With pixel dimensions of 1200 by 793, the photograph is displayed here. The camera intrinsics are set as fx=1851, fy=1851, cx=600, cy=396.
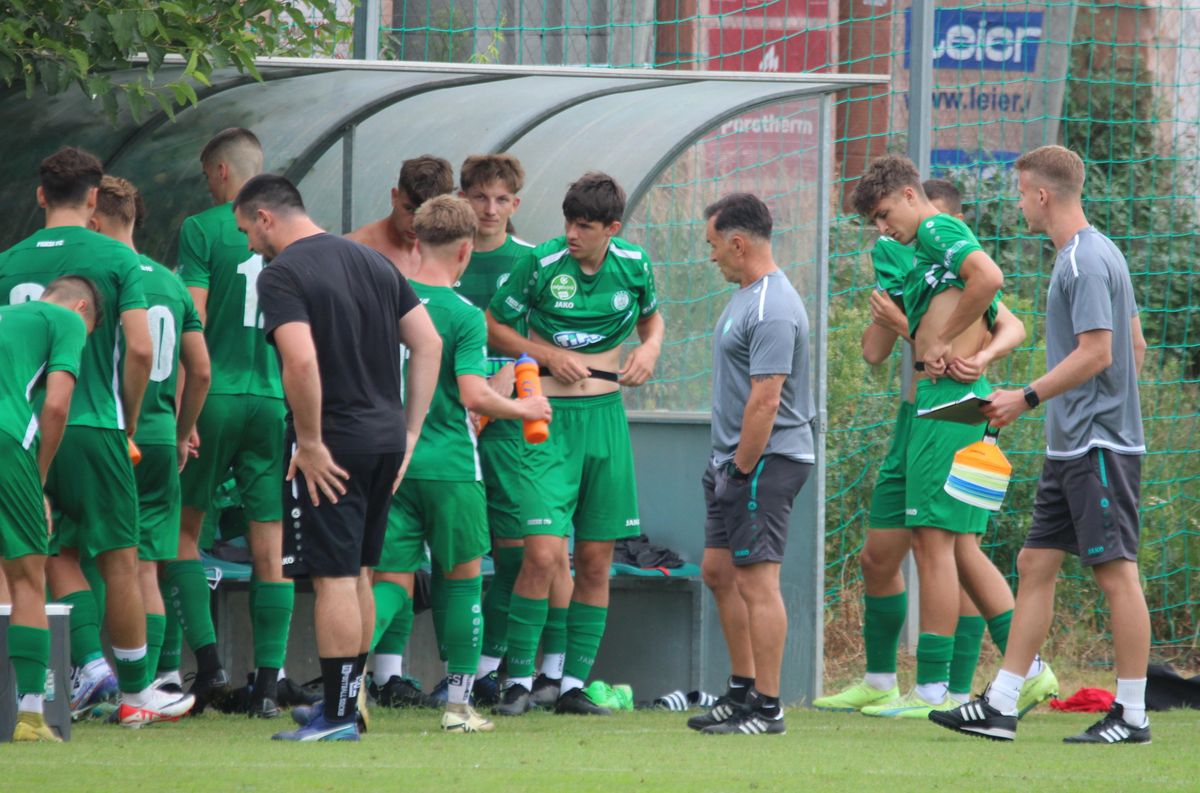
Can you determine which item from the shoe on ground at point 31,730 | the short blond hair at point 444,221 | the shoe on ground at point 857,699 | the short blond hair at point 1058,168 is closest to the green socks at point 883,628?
the shoe on ground at point 857,699

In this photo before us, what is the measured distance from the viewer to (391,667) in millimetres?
7793

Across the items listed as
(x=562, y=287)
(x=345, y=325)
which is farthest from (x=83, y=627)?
(x=562, y=287)

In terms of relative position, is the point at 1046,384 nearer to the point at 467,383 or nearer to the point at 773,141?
the point at 467,383

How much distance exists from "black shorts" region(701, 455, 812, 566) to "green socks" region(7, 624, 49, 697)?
8.02 feet

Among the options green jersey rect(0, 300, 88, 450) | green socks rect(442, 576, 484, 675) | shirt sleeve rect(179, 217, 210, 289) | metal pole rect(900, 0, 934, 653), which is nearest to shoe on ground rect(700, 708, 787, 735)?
green socks rect(442, 576, 484, 675)

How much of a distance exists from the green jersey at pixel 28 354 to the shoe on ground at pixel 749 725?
2.60 metres

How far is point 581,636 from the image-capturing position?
7734 mm

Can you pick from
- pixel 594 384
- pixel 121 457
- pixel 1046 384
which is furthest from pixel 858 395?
pixel 121 457

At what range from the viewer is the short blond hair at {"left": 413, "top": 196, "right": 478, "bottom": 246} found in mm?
6848

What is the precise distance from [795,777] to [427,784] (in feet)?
3.52

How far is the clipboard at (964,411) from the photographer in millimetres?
6602

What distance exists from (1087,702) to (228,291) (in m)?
4.09

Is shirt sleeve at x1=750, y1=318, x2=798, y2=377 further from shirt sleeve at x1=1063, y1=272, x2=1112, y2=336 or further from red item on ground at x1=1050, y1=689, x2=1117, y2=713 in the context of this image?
red item on ground at x1=1050, y1=689, x2=1117, y2=713

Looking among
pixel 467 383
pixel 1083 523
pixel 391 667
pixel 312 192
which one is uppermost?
pixel 312 192
